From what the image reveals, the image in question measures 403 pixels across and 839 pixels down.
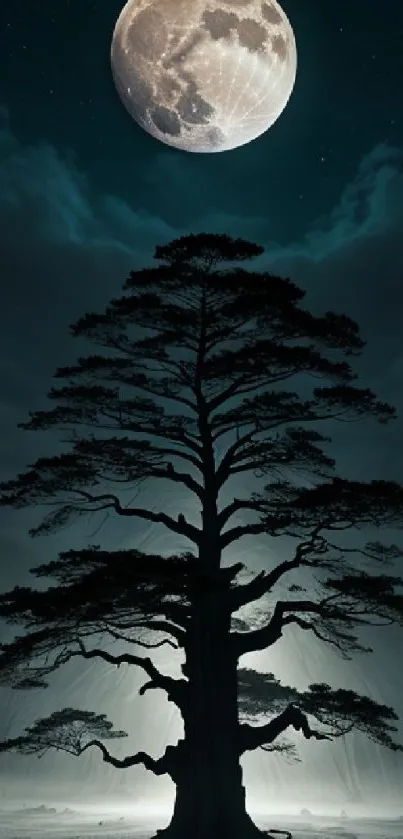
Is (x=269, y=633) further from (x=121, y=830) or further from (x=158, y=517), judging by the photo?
(x=121, y=830)

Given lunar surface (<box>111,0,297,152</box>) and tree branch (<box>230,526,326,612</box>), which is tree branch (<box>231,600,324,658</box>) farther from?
lunar surface (<box>111,0,297,152</box>)

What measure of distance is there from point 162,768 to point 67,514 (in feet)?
20.2

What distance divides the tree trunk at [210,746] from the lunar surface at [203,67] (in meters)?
10.1

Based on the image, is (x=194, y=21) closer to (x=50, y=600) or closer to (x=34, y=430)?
(x=34, y=430)

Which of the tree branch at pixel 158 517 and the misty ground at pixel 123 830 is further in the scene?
the misty ground at pixel 123 830

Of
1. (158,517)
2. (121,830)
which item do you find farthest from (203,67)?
(121,830)

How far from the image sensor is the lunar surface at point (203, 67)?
1733 centimetres

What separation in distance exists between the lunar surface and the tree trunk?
1012 centimetres

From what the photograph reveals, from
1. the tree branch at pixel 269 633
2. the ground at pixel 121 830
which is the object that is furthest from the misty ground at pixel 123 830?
the tree branch at pixel 269 633

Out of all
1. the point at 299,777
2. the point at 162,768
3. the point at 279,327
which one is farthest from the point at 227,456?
the point at 299,777

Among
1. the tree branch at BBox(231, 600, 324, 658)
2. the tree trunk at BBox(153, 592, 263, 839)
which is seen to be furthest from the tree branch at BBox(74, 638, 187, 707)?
the tree branch at BBox(231, 600, 324, 658)

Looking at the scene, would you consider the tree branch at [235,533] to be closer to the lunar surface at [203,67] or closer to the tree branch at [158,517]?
the tree branch at [158,517]

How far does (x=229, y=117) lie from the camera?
59.9 ft

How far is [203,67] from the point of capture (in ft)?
57.6
